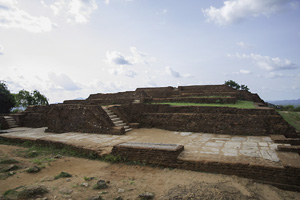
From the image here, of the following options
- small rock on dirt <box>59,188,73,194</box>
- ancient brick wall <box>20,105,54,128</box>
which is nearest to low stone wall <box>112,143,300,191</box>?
small rock on dirt <box>59,188,73,194</box>

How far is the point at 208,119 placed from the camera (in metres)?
7.89

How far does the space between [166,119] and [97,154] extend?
13.4 feet

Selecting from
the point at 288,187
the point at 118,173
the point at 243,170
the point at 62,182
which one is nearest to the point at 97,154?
the point at 118,173

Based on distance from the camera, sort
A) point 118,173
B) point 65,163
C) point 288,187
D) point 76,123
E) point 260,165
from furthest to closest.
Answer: point 76,123 → point 65,163 → point 118,173 → point 260,165 → point 288,187

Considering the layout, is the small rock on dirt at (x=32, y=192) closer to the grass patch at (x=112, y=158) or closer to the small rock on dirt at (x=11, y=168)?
the small rock on dirt at (x=11, y=168)

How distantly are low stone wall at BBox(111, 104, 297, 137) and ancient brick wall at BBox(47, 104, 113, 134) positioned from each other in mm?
1663

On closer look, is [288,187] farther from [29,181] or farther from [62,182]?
[29,181]

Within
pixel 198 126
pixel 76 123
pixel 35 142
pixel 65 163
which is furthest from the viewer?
pixel 76 123

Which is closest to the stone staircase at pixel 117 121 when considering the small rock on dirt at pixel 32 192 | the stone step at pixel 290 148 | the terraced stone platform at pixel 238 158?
the terraced stone platform at pixel 238 158

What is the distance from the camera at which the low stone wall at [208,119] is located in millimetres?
6902

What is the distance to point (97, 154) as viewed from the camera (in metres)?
5.66

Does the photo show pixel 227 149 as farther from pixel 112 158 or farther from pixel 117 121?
pixel 117 121

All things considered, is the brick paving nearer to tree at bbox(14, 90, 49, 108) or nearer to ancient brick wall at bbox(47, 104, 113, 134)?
ancient brick wall at bbox(47, 104, 113, 134)

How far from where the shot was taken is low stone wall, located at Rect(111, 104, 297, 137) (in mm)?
6902
